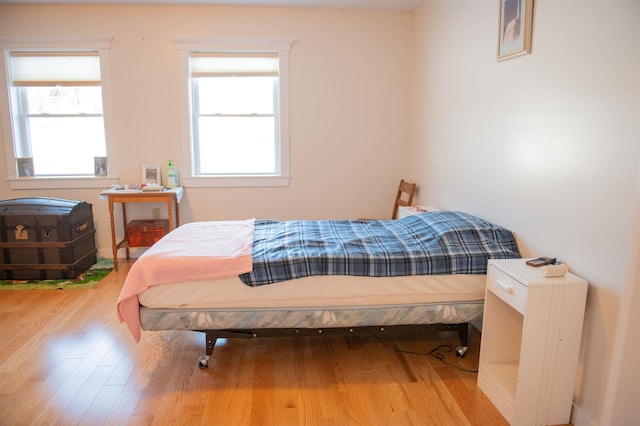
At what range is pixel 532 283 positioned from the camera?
1.70 m

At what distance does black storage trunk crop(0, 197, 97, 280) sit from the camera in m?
3.52

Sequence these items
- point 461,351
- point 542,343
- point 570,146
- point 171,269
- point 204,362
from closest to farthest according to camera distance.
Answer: point 542,343
point 570,146
point 171,269
point 204,362
point 461,351

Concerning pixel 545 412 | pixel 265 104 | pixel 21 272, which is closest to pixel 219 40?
pixel 265 104

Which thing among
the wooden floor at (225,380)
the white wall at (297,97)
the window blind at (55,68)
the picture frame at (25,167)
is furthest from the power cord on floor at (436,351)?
the picture frame at (25,167)

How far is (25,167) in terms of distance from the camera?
4.06 meters

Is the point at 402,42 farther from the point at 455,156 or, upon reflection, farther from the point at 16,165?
the point at 16,165

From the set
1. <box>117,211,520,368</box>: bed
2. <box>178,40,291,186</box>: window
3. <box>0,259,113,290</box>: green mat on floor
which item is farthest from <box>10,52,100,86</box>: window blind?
<box>117,211,520,368</box>: bed

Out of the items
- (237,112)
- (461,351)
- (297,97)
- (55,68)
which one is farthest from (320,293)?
(55,68)

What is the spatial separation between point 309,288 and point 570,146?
139 centimetres

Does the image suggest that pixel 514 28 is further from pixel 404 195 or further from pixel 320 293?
pixel 404 195

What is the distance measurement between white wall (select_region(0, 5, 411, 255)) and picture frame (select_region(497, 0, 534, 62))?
1.75 m

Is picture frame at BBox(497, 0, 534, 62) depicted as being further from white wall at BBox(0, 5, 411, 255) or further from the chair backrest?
white wall at BBox(0, 5, 411, 255)

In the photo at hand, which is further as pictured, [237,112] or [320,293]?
[237,112]

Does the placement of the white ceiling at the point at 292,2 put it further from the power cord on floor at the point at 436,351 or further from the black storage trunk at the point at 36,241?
the power cord on floor at the point at 436,351
